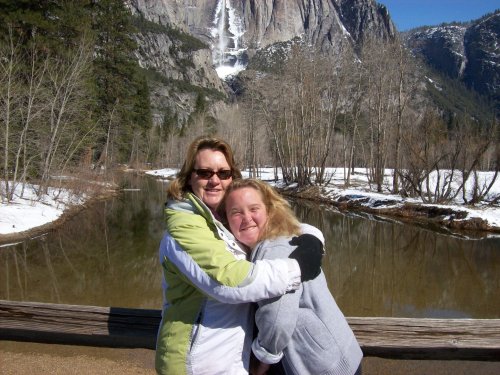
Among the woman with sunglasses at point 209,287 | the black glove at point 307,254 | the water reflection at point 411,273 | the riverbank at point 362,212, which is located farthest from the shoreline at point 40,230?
the black glove at point 307,254

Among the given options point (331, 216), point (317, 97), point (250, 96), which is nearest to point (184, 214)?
point (331, 216)

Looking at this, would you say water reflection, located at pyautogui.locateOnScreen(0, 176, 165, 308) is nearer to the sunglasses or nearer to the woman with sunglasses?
the sunglasses

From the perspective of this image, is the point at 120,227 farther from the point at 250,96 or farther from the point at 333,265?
the point at 250,96

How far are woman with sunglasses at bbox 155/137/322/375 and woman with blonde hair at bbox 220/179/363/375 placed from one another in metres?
0.08

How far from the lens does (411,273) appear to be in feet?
34.4

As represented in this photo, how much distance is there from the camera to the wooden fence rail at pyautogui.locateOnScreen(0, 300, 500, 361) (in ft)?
10.1

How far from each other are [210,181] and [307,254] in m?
0.77

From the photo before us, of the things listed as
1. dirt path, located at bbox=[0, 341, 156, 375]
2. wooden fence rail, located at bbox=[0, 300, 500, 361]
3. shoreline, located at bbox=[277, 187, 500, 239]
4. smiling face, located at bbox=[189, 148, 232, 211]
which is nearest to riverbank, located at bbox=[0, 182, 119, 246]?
dirt path, located at bbox=[0, 341, 156, 375]

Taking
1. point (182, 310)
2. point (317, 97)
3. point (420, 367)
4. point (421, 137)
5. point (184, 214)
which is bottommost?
point (420, 367)

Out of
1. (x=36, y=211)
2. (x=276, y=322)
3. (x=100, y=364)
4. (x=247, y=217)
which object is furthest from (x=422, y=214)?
(x=276, y=322)

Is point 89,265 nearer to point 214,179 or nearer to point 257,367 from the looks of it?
point 214,179

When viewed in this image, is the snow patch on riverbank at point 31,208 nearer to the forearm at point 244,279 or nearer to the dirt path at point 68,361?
the dirt path at point 68,361

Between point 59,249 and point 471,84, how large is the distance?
205773 millimetres

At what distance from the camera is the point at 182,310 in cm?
197
